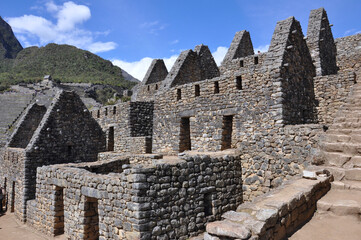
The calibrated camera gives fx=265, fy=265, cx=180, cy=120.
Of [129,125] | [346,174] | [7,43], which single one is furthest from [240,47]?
[7,43]

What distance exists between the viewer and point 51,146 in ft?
37.1

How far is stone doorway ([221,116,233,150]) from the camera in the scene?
956 centimetres

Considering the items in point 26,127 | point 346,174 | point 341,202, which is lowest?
point 341,202

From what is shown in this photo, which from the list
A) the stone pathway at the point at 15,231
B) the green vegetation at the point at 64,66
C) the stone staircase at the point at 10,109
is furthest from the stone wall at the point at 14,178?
the green vegetation at the point at 64,66

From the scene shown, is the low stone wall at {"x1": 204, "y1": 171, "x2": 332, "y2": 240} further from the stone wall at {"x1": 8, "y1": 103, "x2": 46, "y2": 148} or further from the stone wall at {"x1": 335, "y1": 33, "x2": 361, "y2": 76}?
the stone wall at {"x1": 8, "y1": 103, "x2": 46, "y2": 148}

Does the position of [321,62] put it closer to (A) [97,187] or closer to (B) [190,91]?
(B) [190,91]

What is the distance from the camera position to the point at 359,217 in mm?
4191

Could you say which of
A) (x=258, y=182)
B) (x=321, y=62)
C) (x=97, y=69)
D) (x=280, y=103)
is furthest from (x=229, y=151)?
(x=97, y=69)

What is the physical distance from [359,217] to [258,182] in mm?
4083

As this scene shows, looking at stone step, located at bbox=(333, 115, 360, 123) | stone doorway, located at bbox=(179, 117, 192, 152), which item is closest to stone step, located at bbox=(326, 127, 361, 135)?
stone step, located at bbox=(333, 115, 360, 123)

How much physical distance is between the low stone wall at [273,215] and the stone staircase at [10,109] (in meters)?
16.2

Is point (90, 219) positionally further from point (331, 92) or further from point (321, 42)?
point (321, 42)

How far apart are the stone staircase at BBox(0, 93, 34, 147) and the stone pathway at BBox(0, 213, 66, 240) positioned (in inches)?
263

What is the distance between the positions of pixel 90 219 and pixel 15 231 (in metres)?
4.10
